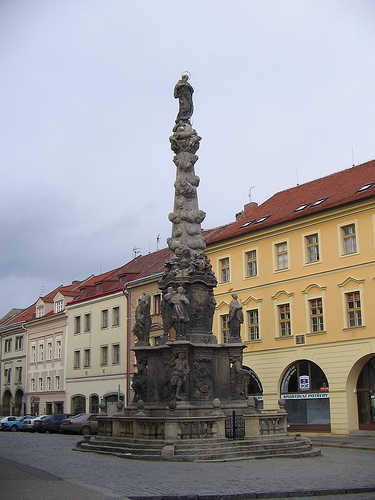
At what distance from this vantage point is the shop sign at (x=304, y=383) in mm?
30625

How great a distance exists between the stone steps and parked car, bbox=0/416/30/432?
2524 cm

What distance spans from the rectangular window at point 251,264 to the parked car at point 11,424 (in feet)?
59.3

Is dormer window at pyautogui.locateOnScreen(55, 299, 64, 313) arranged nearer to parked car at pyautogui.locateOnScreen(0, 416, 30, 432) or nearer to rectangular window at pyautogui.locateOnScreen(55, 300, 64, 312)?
rectangular window at pyautogui.locateOnScreen(55, 300, 64, 312)

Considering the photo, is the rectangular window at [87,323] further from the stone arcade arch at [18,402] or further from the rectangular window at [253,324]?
the rectangular window at [253,324]

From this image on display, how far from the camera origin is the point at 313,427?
30000 millimetres

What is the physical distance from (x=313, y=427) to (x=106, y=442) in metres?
14.7

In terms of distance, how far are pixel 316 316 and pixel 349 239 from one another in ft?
12.9

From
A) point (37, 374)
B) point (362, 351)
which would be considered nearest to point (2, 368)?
point (37, 374)

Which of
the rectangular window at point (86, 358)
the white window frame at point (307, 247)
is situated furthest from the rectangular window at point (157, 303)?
the white window frame at point (307, 247)

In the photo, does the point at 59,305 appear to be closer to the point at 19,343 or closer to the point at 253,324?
the point at 19,343

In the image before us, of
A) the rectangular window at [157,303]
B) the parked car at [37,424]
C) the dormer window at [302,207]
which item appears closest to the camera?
the dormer window at [302,207]

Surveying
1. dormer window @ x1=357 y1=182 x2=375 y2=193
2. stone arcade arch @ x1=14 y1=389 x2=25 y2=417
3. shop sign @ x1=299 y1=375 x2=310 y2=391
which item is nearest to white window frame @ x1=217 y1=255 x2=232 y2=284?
shop sign @ x1=299 y1=375 x2=310 y2=391

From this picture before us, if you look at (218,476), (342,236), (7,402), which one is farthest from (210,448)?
(7,402)

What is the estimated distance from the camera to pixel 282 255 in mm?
33125
